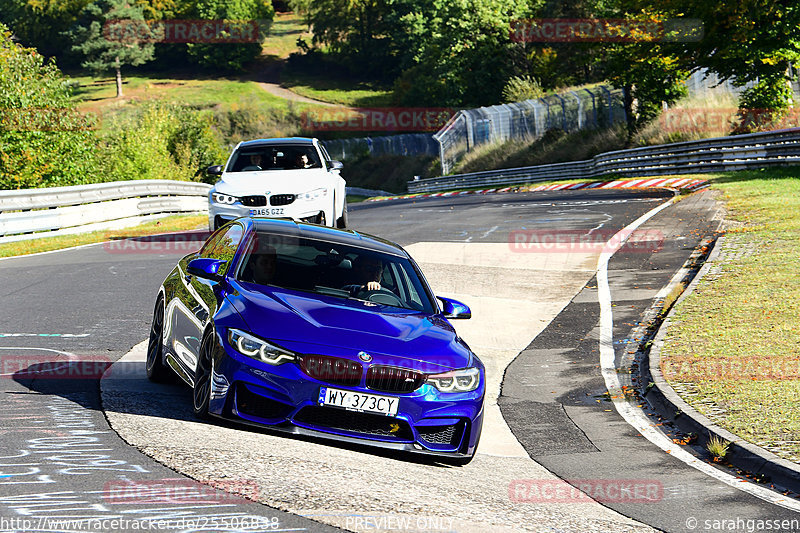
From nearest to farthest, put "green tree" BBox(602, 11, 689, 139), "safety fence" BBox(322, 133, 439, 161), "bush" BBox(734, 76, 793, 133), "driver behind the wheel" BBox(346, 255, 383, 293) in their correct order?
"driver behind the wheel" BBox(346, 255, 383, 293)
"bush" BBox(734, 76, 793, 133)
"green tree" BBox(602, 11, 689, 139)
"safety fence" BBox(322, 133, 439, 161)

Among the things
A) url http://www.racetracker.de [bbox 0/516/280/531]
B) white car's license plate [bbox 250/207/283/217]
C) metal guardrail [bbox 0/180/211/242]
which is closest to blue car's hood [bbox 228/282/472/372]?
url http://www.racetracker.de [bbox 0/516/280/531]

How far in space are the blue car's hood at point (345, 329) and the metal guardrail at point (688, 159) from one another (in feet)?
84.4

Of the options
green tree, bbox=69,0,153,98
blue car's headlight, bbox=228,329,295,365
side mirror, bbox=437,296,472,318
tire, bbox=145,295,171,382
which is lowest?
tire, bbox=145,295,171,382

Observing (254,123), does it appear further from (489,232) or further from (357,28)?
(489,232)

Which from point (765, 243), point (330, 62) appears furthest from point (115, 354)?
point (330, 62)

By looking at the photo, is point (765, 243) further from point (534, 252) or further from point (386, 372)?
point (386, 372)

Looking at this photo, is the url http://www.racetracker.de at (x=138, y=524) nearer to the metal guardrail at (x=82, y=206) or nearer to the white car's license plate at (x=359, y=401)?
the white car's license plate at (x=359, y=401)

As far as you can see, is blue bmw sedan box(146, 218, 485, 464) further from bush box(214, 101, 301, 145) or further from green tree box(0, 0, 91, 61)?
green tree box(0, 0, 91, 61)

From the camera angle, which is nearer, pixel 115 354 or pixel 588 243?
pixel 115 354

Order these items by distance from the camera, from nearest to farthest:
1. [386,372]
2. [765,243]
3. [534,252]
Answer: [386,372], [765,243], [534,252]

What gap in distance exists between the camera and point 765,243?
55.5 feet

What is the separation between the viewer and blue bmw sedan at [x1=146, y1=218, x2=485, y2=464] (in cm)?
648

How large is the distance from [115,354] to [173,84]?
126m

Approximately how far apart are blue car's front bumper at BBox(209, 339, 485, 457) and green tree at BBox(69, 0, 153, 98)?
12467 centimetres
